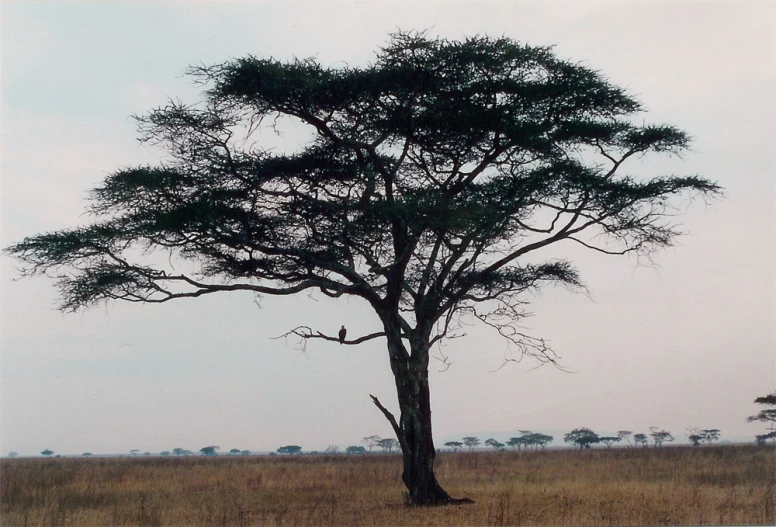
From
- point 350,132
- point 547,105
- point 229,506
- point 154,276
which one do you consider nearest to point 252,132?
point 350,132

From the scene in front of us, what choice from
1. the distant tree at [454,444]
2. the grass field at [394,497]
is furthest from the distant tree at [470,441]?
the grass field at [394,497]

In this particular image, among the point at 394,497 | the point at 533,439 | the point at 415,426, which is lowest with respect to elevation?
the point at 394,497

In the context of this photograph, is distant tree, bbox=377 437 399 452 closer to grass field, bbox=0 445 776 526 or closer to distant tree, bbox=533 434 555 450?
distant tree, bbox=533 434 555 450

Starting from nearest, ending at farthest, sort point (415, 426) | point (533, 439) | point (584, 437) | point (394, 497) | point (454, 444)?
point (415, 426)
point (394, 497)
point (584, 437)
point (533, 439)
point (454, 444)

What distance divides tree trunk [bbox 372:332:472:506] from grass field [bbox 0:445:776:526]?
0.56m

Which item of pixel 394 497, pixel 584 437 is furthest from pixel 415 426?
pixel 584 437

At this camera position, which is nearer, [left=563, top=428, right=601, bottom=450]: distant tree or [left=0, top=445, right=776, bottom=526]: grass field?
[left=0, top=445, right=776, bottom=526]: grass field

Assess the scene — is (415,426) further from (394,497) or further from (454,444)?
(454,444)

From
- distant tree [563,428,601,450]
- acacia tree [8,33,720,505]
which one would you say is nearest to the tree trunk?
acacia tree [8,33,720,505]

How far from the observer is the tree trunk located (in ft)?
54.9

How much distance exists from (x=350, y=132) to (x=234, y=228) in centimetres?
279

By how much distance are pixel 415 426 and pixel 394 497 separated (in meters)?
2.13

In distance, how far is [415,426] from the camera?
16859 mm

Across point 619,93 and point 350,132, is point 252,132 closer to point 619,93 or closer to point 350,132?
point 350,132
